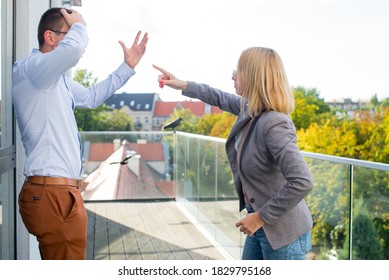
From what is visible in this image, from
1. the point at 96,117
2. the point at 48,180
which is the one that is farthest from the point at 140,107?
the point at 48,180

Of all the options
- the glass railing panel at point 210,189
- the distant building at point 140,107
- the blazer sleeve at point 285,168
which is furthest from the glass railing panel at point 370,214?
the distant building at point 140,107

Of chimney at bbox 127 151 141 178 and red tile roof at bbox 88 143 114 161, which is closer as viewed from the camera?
chimney at bbox 127 151 141 178

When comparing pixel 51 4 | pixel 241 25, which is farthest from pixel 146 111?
pixel 51 4

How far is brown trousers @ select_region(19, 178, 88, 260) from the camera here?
1727 millimetres

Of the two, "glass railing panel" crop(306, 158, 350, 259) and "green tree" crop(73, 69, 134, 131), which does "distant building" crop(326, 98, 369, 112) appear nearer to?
"green tree" crop(73, 69, 134, 131)

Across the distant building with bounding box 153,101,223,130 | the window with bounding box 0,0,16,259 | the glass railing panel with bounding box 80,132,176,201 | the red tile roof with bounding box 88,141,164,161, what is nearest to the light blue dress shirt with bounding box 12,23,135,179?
the window with bounding box 0,0,16,259

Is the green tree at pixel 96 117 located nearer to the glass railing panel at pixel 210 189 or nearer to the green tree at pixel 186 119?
the green tree at pixel 186 119

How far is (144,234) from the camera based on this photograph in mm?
5156

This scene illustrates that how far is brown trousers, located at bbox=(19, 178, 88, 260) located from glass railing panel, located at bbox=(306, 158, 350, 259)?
1598 mm

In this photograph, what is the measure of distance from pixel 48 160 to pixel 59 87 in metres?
0.25

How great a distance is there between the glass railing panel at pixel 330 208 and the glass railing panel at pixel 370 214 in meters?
0.07

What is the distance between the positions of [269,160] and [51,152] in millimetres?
730

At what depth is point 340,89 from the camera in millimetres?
21547
